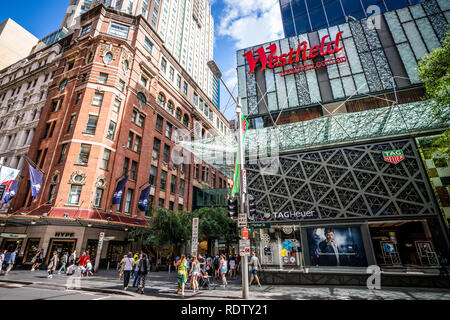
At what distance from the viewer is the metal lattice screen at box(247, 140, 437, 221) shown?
15.8 m

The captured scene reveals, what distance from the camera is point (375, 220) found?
1581 centimetres

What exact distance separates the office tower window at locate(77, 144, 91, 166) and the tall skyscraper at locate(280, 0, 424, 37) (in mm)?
32170

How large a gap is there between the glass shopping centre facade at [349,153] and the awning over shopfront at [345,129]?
81mm

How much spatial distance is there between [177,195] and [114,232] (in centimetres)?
1268

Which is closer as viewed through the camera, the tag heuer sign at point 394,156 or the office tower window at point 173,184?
the tag heuer sign at point 394,156

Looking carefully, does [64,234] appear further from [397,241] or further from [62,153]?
[397,241]

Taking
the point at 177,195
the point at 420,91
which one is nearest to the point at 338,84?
the point at 420,91

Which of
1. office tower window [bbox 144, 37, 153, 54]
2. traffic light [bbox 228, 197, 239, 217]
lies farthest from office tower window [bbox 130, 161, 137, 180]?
traffic light [bbox 228, 197, 239, 217]

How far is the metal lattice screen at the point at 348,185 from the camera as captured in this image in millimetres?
15750

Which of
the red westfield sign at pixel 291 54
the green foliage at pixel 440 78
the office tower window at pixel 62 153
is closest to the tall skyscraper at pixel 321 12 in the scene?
the red westfield sign at pixel 291 54

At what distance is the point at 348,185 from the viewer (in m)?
17.1

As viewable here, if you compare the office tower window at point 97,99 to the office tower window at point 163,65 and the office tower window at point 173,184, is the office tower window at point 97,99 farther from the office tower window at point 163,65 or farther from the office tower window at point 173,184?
the office tower window at point 173,184

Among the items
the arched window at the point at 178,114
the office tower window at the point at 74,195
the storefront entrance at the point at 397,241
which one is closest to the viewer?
the storefront entrance at the point at 397,241

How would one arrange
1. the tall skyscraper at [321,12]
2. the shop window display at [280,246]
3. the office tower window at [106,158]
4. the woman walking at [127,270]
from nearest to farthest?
the woman walking at [127,270] < the shop window display at [280,246] < the office tower window at [106,158] < the tall skyscraper at [321,12]
